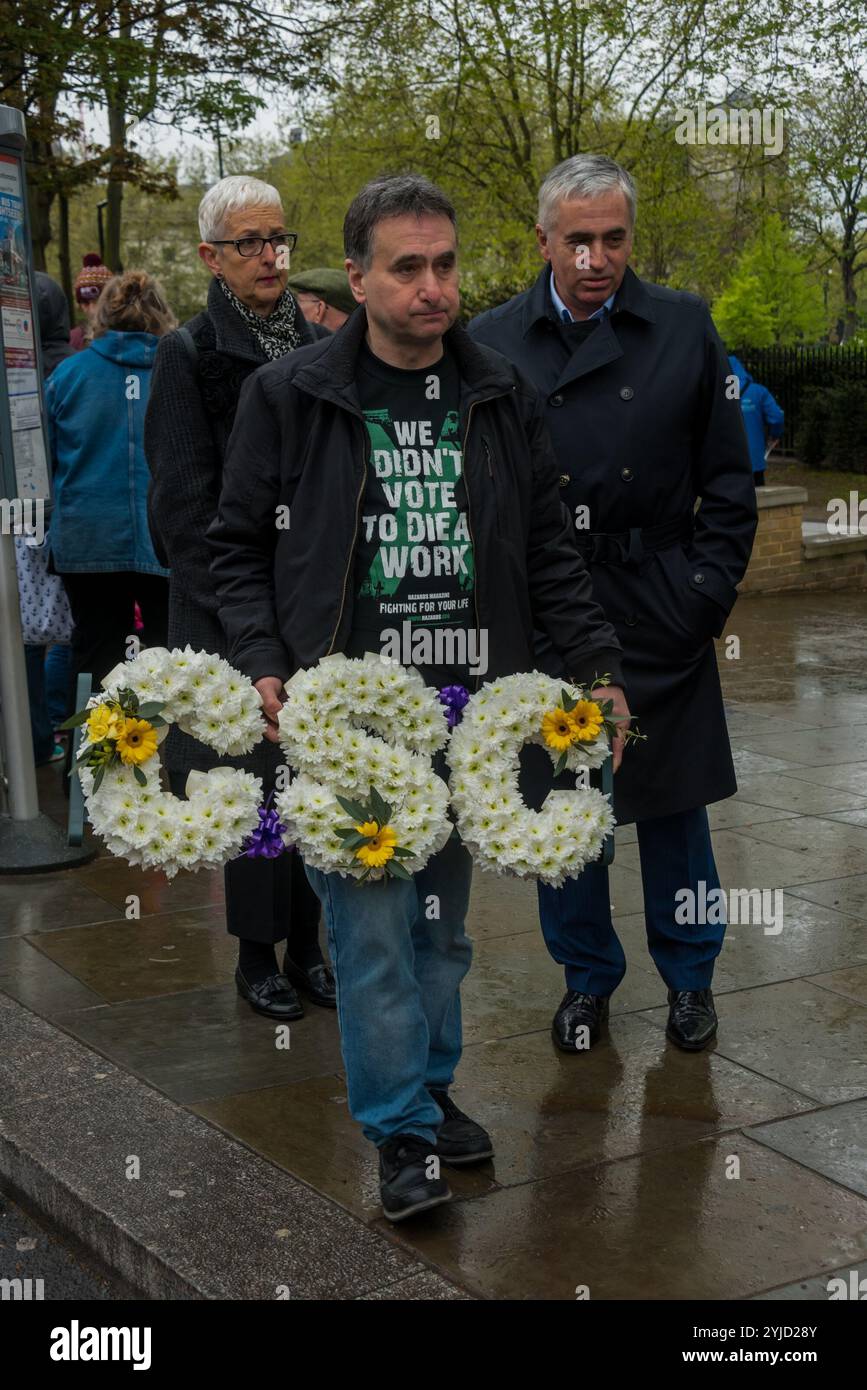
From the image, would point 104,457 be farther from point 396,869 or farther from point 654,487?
point 396,869

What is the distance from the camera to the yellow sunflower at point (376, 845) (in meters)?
3.32

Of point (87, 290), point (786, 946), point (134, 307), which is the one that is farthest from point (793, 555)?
point (786, 946)

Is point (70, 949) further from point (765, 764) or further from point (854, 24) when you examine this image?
point (854, 24)

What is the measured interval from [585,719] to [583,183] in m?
1.39

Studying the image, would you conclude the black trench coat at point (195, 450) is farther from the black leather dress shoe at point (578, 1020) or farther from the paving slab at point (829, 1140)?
the paving slab at point (829, 1140)

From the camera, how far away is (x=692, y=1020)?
447cm

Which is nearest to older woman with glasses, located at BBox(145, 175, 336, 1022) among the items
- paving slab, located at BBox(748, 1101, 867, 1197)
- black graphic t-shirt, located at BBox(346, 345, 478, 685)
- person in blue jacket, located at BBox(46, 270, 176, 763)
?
black graphic t-shirt, located at BBox(346, 345, 478, 685)

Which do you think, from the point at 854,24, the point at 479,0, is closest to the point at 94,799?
the point at 479,0

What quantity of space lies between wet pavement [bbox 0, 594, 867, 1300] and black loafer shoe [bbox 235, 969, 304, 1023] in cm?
5

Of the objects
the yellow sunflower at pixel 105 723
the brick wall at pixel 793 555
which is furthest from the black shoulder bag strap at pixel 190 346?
the brick wall at pixel 793 555

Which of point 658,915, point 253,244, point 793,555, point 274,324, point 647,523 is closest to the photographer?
point 647,523

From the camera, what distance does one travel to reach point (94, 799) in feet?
11.3

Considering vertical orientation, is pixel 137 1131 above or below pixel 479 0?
below
